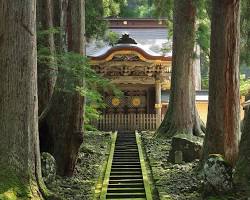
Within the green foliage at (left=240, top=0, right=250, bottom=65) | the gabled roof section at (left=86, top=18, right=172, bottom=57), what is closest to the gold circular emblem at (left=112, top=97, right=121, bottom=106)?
the gabled roof section at (left=86, top=18, right=172, bottom=57)

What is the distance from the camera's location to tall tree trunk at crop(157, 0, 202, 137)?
14.0 meters

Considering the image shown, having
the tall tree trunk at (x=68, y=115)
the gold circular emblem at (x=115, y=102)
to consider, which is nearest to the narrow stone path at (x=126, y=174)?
the tall tree trunk at (x=68, y=115)

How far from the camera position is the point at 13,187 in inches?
229

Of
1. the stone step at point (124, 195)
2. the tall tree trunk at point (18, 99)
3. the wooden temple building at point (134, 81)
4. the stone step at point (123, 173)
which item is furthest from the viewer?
the wooden temple building at point (134, 81)

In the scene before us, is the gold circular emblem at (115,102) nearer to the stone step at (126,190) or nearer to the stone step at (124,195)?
the stone step at (126,190)

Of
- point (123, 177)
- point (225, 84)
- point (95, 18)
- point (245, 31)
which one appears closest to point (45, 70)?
point (123, 177)

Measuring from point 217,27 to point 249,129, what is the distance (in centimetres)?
223

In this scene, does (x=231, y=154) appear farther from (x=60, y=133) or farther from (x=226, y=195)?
(x=60, y=133)

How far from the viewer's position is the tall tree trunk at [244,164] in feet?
23.3

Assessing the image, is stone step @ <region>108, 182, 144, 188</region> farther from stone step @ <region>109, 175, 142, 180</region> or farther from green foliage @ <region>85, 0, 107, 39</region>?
green foliage @ <region>85, 0, 107, 39</region>

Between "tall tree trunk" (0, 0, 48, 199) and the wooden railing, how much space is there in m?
12.5

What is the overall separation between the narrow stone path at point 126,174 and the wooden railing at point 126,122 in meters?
3.37

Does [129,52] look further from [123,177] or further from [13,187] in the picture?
[13,187]

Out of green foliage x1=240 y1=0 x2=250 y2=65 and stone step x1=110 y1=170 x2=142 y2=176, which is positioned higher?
green foliage x1=240 y1=0 x2=250 y2=65
